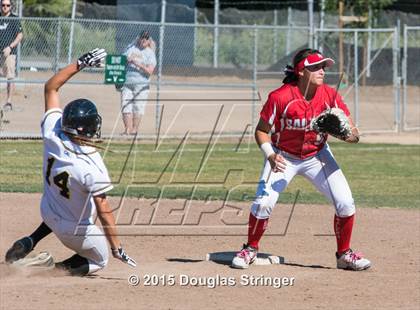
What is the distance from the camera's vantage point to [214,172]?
15.8 meters

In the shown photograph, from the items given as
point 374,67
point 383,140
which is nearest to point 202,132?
point 383,140

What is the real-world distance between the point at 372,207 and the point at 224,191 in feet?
7.70

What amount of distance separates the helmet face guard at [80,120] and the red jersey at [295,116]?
188cm

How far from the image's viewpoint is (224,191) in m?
14.2

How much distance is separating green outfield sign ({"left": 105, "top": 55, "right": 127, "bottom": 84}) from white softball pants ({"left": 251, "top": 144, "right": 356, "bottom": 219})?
10.8 meters

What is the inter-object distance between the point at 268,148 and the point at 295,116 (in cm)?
39

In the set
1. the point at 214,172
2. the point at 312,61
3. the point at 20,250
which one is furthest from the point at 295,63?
the point at 214,172

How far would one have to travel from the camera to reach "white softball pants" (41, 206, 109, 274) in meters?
7.95

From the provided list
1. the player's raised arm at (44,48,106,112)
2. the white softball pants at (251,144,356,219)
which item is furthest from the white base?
the player's raised arm at (44,48,106,112)

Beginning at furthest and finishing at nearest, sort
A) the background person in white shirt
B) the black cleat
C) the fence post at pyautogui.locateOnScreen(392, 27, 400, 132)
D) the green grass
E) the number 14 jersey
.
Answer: the fence post at pyautogui.locateOnScreen(392, 27, 400, 132) → the background person in white shirt → the green grass → the black cleat → the number 14 jersey

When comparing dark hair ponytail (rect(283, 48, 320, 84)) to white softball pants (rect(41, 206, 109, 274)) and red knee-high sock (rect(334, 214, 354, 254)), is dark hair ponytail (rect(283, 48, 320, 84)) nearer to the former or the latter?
red knee-high sock (rect(334, 214, 354, 254))

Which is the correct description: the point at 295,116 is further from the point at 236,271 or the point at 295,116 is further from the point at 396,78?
the point at 396,78

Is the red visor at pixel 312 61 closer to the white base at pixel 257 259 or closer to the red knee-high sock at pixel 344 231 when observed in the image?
the red knee-high sock at pixel 344 231

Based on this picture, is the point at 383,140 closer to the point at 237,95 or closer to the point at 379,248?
the point at 237,95
